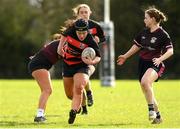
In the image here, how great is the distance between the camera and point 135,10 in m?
56.5

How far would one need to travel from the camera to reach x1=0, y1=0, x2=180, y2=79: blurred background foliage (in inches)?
2104

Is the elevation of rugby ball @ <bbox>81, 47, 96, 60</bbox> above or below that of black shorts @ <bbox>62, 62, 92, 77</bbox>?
above

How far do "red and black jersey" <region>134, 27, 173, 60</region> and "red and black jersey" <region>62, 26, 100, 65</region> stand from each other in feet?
2.99

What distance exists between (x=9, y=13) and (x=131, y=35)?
509 inches

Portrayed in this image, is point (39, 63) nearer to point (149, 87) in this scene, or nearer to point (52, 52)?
point (52, 52)

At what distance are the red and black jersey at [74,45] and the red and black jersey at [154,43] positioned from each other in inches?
35.9

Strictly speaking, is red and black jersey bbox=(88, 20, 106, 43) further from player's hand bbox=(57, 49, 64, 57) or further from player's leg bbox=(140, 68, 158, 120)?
player's leg bbox=(140, 68, 158, 120)

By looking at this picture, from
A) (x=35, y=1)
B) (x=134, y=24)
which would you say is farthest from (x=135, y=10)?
(x=35, y=1)

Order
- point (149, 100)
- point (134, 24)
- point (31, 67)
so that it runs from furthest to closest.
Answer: point (134, 24) → point (31, 67) → point (149, 100)

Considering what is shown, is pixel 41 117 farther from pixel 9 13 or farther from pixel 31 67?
pixel 9 13

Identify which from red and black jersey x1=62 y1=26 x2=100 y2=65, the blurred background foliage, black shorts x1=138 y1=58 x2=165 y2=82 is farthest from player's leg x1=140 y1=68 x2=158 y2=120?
the blurred background foliage

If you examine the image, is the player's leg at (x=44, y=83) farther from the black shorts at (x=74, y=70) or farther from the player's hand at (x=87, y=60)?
the player's hand at (x=87, y=60)

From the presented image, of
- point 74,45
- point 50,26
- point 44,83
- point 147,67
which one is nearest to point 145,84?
point 147,67

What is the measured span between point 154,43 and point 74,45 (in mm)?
1457
